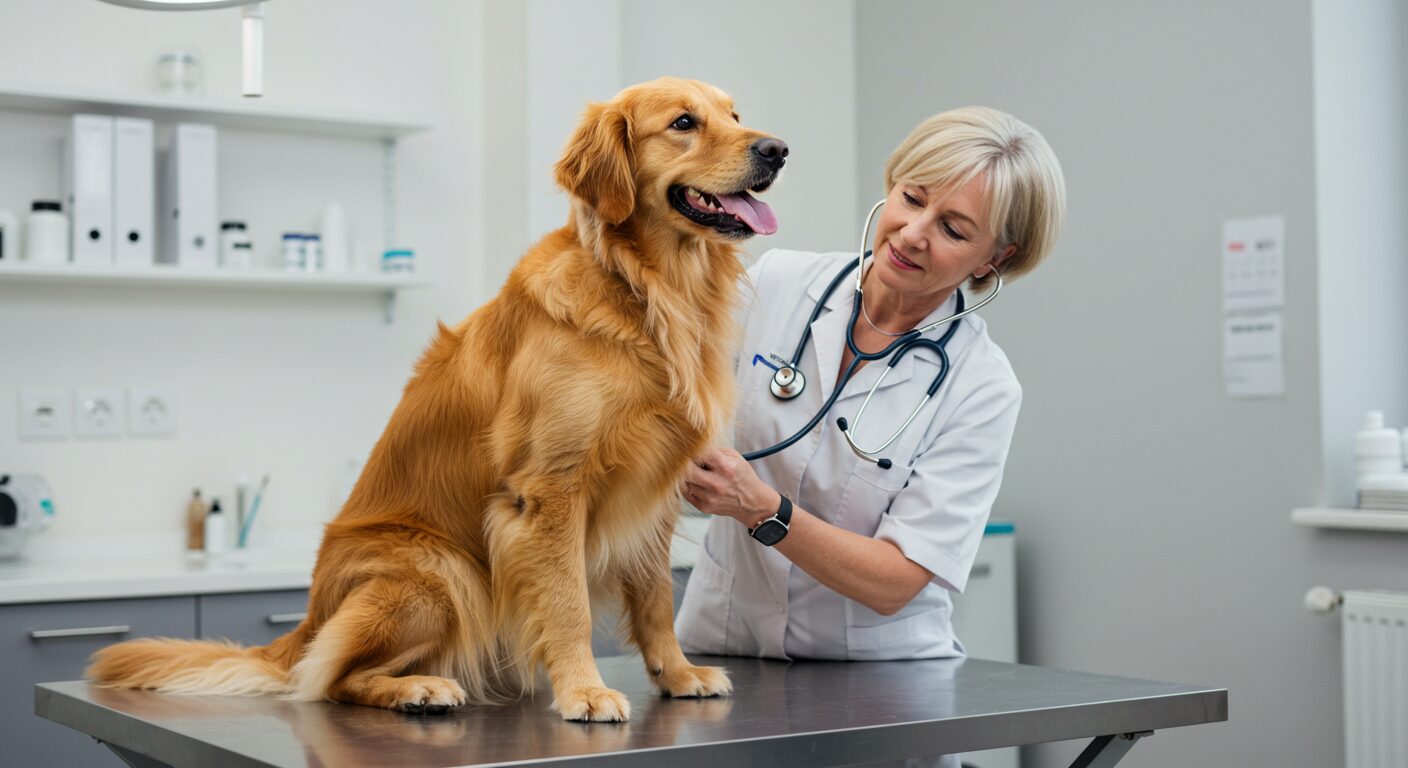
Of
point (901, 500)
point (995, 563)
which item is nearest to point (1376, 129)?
point (995, 563)

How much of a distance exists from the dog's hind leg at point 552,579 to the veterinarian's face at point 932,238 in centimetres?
65

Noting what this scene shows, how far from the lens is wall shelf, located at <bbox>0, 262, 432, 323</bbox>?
10.3 feet

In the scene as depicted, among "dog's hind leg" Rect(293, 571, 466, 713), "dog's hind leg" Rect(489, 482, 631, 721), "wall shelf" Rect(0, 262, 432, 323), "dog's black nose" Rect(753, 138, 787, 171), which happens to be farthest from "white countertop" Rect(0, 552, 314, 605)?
"dog's black nose" Rect(753, 138, 787, 171)

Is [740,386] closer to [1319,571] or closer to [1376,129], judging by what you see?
[1319,571]

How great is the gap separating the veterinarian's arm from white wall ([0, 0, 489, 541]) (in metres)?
2.25

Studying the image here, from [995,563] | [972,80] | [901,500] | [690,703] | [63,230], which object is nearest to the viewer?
[690,703]

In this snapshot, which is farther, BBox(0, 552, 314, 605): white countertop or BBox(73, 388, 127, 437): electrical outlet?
BBox(73, 388, 127, 437): electrical outlet

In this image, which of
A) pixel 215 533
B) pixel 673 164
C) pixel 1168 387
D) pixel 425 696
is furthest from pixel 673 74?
pixel 425 696

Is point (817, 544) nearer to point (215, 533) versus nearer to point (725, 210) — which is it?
point (725, 210)

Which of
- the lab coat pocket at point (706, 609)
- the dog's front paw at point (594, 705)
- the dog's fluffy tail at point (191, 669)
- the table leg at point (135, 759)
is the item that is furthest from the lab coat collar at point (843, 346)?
the table leg at point (135, 759)

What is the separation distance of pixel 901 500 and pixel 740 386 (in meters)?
0.29

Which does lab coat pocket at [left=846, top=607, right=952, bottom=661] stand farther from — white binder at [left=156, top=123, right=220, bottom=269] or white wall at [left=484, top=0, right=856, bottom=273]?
white binder at [left=156, top=123, right=220, bottom=269]

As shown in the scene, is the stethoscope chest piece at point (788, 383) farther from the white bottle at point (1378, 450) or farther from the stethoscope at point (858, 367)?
the white bottle at point (1378, 450)

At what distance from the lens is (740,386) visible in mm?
1933
